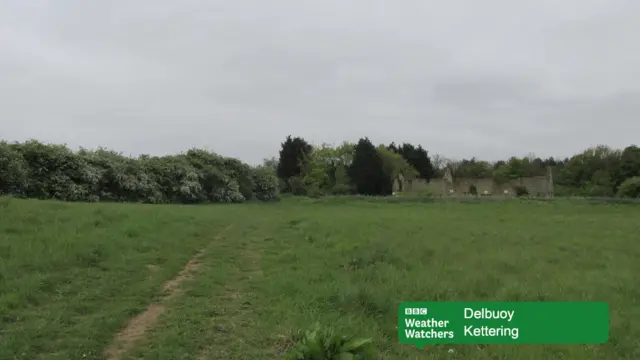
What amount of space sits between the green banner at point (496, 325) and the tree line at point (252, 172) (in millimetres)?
19100

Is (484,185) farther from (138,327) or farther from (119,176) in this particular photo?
(138,327)

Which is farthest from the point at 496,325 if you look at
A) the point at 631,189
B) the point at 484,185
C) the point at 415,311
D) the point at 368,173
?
the point at 484,185

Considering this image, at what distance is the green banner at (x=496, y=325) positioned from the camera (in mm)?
5617

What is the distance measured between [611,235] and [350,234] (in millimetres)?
9220

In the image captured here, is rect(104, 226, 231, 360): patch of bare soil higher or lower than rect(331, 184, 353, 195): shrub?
lower

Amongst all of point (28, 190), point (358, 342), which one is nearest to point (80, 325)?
point (358, 342)

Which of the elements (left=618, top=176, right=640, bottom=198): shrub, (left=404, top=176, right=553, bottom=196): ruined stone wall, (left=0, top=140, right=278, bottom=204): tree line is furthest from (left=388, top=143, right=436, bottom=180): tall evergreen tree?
(left=0, top=140, right=278, bottom=204): tree line

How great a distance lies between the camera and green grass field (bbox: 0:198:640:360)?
5.31 metres

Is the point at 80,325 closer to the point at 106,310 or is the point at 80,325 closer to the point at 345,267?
the point at 106,310

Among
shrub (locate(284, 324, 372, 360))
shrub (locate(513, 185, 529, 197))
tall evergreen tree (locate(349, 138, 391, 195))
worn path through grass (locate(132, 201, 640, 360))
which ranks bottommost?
worn path through grass (locate(132, 201, 640, 360))

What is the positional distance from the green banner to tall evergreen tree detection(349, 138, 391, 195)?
1888 inches

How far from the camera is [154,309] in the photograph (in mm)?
6316

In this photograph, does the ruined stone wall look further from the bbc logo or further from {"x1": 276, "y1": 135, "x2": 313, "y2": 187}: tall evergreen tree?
the bbc logo

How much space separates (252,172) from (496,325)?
34541 millimetres
